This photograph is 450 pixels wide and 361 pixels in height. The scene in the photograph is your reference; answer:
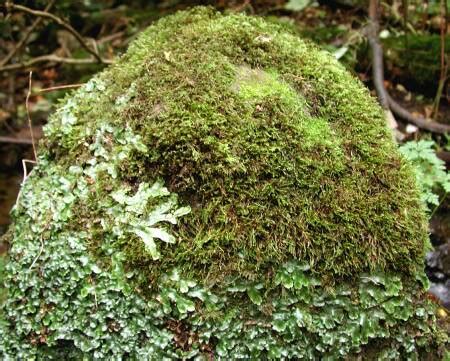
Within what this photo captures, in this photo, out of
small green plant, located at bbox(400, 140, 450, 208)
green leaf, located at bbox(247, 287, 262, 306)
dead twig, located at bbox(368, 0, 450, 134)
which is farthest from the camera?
dead twig, located at bbox(368, 0, 450, 134)

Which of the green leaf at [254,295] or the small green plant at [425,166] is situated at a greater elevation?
the small green plant at [425,166]

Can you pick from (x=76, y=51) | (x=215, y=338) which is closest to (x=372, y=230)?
(x=215, y=338)

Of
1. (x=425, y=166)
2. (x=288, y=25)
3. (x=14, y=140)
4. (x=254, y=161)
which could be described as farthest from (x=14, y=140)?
(x=425, y=166)

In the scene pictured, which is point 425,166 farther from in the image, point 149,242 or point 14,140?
point 14,140

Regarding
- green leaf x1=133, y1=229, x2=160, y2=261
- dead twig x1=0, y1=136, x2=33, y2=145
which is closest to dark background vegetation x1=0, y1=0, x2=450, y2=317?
dead twig x1=0, y1=136, x2=33, y2=145

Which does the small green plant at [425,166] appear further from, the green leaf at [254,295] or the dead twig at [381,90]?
the green leaf at [254,295]

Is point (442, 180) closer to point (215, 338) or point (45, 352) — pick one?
point (215, 338)

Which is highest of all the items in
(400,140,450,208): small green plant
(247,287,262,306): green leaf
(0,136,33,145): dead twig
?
(400,140,450,208): small green plant

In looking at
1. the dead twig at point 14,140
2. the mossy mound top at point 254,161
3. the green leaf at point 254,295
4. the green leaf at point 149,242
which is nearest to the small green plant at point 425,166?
the mossy mound top at point 254,161

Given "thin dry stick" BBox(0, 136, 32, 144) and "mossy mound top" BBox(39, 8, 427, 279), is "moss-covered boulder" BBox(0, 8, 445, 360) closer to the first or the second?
"mossy mound top" BBox(39, 8, 427, 279)
